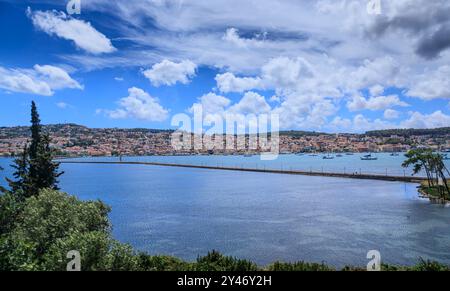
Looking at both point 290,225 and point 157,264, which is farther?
point 290,225

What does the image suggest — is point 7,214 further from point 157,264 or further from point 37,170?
point 37,170

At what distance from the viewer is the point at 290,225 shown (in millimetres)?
39031

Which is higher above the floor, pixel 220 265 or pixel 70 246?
pixel 70 246

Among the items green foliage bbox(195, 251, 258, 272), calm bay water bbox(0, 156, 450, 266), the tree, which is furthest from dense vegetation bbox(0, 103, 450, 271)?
calm bay water bbox(0, 156, 450, 266)

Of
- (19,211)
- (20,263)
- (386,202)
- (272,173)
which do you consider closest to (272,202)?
(386,202)

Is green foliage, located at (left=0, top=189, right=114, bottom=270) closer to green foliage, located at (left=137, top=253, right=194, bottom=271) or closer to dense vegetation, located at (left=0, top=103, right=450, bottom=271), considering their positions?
dense vegetation, located at (left=0, top=103, right=450, bottom=271)

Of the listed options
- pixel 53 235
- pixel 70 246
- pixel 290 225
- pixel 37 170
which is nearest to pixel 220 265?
pixel 70 246

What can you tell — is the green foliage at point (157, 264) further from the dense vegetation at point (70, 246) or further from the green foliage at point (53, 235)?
the green foliage at point (53, 235)

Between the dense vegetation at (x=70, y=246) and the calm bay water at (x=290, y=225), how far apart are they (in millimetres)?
8490

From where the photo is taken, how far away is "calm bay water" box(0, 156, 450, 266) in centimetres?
2880

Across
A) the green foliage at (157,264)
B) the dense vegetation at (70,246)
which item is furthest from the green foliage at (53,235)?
the green foliage at (157,264)

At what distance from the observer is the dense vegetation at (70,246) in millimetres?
13625

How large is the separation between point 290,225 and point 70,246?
28.4m
